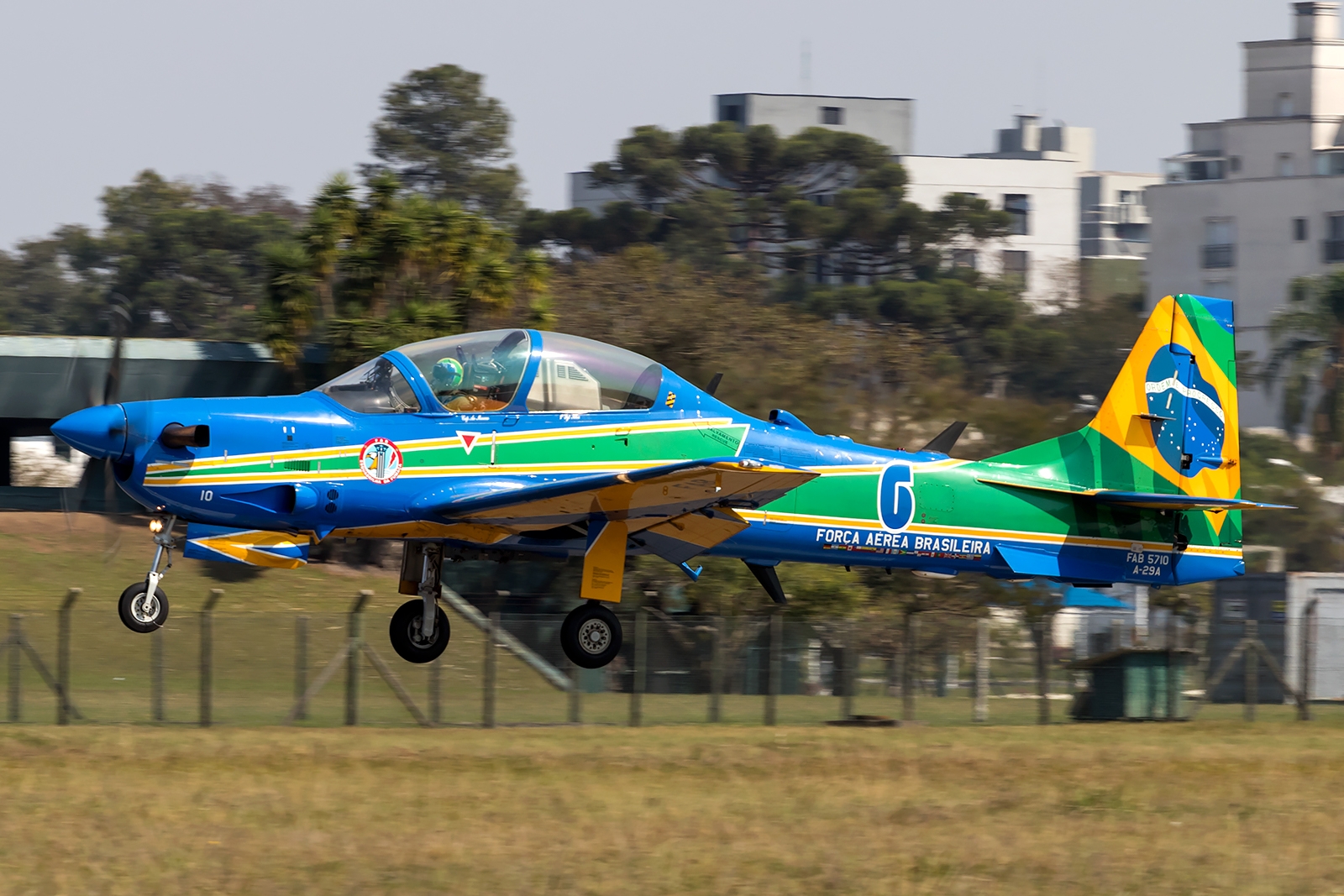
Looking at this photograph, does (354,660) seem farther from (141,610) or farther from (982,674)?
(982,674)

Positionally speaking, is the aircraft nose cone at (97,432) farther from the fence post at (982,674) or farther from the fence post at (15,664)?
the fence post at (982,674)

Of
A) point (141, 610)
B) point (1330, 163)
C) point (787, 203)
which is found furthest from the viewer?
point (787, 203)

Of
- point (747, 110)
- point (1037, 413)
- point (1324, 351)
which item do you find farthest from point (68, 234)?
point (1037, 413)

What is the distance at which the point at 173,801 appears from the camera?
1459cm

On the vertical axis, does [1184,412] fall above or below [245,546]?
above

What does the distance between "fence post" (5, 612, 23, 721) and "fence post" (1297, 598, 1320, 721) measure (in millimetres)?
17575

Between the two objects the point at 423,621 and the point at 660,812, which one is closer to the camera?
the point at 660,812

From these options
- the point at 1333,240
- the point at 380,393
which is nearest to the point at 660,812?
the point at 380,393

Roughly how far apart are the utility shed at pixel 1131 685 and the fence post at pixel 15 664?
46.7ft

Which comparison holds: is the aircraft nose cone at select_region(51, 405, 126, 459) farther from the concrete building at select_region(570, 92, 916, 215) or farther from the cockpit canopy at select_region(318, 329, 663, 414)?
the concrete building at select_region(570, 92, 916, 215)

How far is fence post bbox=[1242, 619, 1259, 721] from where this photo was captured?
24.1m

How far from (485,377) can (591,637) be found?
273cm

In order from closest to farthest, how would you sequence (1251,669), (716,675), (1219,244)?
(716,675)
(1251,669)
(1219,244)

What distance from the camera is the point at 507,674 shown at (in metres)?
21.8
